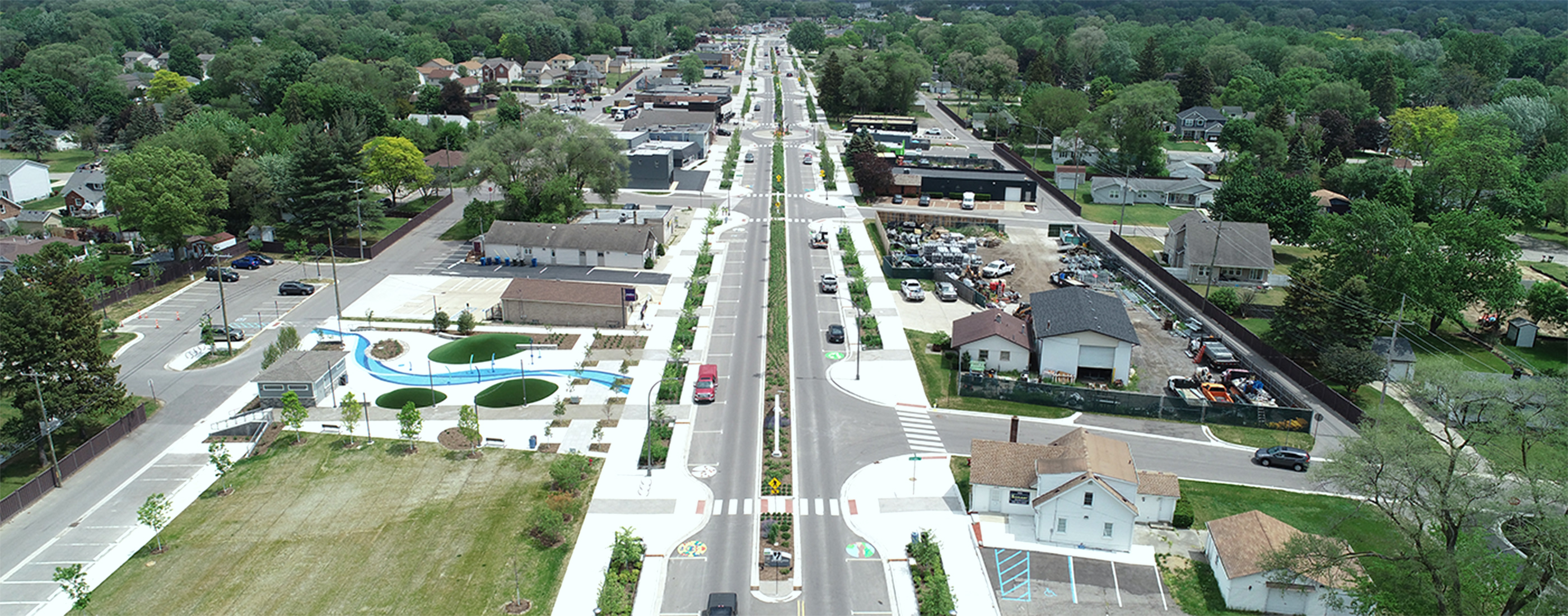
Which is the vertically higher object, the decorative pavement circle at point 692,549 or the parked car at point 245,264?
the parked car at point 245,264

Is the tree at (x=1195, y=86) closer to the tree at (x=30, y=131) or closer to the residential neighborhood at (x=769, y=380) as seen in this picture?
the residential neighborhood at (x=769, y=380)

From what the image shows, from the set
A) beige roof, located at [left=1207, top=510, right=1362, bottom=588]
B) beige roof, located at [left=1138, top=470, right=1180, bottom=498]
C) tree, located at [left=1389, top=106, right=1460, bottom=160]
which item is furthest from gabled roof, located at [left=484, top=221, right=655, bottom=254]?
tree, located at [left=1389, top=106, right=1460, bottom=160]

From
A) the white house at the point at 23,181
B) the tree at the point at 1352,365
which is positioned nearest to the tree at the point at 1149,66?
the tree at the point at 1352,365

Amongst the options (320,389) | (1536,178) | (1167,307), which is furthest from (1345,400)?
(1536,178)

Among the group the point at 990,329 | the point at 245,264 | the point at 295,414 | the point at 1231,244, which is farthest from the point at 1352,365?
the point at 245,264

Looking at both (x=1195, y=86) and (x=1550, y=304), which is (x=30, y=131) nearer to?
(x=1550, y=304)

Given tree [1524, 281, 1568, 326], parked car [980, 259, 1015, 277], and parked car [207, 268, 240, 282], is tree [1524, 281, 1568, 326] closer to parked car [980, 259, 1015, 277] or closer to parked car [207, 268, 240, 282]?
parked car [980, 259, 1015, 277]
